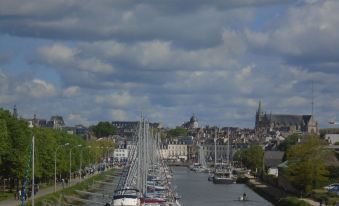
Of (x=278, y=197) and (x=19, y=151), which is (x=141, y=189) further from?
(x=278, y=197)

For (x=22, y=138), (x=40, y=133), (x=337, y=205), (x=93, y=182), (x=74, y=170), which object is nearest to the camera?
(x=337, y=205)

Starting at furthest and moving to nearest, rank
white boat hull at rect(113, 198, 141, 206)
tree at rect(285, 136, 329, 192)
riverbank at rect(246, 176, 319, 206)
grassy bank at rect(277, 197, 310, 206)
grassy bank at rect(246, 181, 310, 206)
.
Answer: tree at rect(285, 136, 329, 192) → grassy bank at rect(246, 181, 310, 206) → riverbank at rect(246, 176, 319, 206) → grassy bank at rect(277, 197, 310, 206) → white boat hull at rect(113, 198, 141, 206)

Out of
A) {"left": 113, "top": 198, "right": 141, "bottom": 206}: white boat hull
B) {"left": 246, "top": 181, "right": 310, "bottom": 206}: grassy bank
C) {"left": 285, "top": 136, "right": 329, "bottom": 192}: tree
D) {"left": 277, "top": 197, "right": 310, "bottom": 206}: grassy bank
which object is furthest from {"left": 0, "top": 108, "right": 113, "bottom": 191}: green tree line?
{"left": 285, "top": 136, "right": 329, "bottom": 192}: tree

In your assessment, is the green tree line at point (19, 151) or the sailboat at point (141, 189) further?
the green tree line at point (19, 151)

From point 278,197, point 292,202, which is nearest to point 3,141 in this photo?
point 292,202

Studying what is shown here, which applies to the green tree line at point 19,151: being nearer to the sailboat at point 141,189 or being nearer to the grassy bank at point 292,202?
the sailboat at point 141,189

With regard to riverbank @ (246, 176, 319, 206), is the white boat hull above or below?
above

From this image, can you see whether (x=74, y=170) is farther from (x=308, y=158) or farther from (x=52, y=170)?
(x=308, y=158)

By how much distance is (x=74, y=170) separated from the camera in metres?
126

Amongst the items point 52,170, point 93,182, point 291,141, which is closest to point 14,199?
point 52,170

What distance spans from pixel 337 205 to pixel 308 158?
2502cm

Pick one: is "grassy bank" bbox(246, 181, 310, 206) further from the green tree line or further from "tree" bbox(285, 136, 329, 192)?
the green tree line

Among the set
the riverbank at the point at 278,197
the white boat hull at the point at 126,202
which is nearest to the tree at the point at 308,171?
the riverbank at the point at 278,197

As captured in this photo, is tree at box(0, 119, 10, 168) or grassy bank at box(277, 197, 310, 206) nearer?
grassy bank at box(277, 197, 310, 206)
